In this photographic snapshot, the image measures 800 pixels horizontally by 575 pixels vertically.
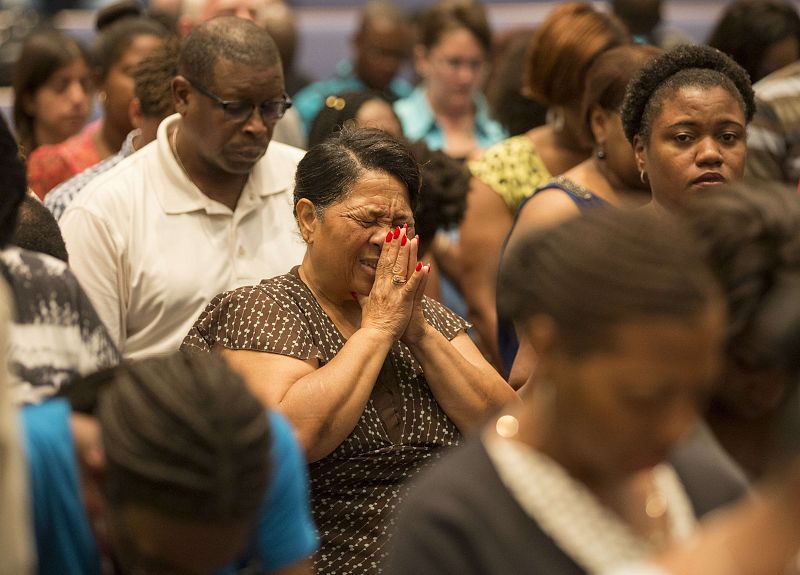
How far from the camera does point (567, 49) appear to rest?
423 cm

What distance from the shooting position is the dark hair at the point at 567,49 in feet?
13.8

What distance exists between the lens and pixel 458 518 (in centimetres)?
165

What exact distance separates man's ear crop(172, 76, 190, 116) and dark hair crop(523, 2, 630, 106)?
47.7 inches

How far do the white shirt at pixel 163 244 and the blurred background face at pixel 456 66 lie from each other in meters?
2.90

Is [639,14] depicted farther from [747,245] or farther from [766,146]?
Result: [747,245]

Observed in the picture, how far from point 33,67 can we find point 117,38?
1.28 feet

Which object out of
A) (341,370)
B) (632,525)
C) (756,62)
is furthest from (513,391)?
(756,62)

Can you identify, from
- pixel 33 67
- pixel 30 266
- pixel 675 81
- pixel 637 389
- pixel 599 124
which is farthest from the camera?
pixel 33 67

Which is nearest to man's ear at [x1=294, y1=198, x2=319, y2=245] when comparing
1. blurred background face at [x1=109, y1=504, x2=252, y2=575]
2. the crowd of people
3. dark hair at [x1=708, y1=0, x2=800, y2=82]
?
the crowd of people

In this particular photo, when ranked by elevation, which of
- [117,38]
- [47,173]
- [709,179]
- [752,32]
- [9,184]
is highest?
[752,32]

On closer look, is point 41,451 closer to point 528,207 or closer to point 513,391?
point 513,391

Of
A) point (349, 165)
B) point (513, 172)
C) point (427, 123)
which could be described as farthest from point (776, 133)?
point (427, 123)

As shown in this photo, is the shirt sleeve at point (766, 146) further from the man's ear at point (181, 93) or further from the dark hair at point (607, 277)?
the dark hair at point (607, 277)

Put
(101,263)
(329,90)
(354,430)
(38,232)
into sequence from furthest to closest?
(329,90), (101,263), (354,430), (38,232)
